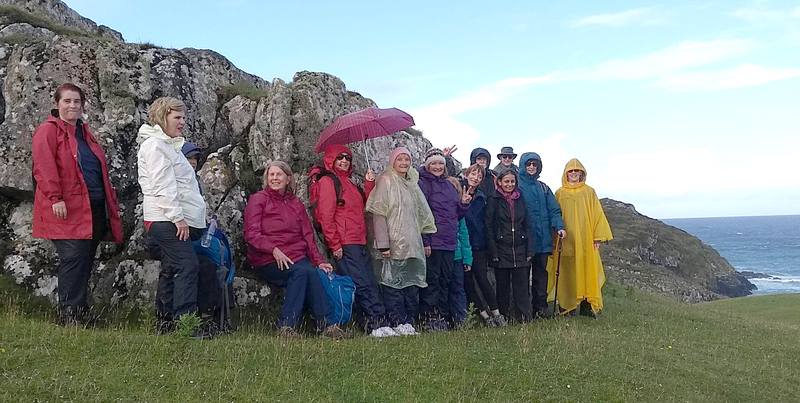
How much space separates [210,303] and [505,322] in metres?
5.42

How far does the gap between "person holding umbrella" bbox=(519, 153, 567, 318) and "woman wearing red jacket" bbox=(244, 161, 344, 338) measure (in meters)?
4.56

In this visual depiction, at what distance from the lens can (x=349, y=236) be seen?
978 cm

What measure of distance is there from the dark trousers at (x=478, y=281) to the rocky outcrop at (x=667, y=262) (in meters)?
43.4

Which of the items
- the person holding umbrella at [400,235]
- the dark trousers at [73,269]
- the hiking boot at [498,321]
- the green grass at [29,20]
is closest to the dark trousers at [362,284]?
the person holding umbrella at [400,235]

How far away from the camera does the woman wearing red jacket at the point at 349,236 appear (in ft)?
31.9

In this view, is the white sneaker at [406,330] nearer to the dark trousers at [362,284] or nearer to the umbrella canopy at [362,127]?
the dark trousers at [362,284]

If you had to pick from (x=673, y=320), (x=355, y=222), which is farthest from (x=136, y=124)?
(x=673, y=320)

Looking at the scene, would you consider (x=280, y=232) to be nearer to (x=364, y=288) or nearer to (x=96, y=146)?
(x=364, y=288)

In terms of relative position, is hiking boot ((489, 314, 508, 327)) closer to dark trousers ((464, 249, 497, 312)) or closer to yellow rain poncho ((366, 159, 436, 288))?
dark trousers ((464, 249, 497, 312))

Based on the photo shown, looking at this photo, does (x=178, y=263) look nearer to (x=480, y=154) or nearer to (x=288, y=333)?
(x=288, y=333)

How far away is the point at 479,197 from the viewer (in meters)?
11.7

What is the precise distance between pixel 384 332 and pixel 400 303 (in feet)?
2.46

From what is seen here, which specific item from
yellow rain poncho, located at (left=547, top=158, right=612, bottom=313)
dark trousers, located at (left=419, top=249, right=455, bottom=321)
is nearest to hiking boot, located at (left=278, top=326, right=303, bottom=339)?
dark trousers, located at (left=419, top=249, right=455, bottom=321)

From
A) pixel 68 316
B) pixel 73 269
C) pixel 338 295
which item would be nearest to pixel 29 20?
pixel 73 269
